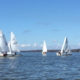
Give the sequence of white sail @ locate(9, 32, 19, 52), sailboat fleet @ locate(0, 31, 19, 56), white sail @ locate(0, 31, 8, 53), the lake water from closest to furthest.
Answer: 1. the lake water
2. white sail @ locate(0, 31, 8, 53)
3. sailboat fleet @ locate(0, 31, 19, 56)
4. white sail @ locate(9, 32, 19, 52)

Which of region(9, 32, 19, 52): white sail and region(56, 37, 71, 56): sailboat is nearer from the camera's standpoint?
region(9, 32, 19, 52): white sail

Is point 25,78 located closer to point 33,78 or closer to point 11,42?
point 33,78

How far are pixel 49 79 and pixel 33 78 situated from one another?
2.26 meters

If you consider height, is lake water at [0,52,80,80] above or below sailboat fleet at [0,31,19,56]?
below

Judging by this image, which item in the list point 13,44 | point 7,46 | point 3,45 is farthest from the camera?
point 13,44

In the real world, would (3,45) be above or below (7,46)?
above

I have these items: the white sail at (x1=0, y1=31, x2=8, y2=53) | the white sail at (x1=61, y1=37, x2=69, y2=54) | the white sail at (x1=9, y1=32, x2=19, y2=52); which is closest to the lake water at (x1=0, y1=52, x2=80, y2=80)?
the white sail at (x1=0, y1=31, x2=8, y2=53)

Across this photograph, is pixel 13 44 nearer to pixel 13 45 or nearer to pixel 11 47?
pixel 13 45

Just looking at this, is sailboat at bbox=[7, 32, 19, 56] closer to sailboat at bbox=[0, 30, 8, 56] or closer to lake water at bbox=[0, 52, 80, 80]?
sailboat at bbox=[0, 30, 8, 56]

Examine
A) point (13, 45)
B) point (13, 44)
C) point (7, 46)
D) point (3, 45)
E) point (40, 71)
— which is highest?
point (13, 44)

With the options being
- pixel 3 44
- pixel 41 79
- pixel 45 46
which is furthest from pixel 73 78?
pixel 45 46

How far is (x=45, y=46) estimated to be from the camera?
550 ft

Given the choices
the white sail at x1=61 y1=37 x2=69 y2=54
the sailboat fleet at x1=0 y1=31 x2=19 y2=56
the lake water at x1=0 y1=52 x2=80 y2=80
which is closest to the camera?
the lake water at x1=0 y1=52 x2=80 y2=80

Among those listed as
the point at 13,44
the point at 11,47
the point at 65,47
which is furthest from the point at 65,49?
the point at 11,47
